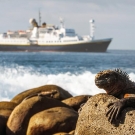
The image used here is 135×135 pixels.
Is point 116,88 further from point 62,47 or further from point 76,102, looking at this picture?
point 62,47

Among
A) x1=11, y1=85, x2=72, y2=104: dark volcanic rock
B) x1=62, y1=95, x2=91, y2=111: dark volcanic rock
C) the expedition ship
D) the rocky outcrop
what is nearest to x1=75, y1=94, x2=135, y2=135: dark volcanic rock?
the rocky outcrop

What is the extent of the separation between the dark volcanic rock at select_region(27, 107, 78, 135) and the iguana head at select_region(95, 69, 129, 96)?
1584 millimetres

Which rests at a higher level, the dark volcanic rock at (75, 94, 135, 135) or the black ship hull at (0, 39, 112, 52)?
the dark volcanic rock at (75, 94, 135, 135)

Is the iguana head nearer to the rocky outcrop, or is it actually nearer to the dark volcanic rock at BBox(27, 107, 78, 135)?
the dark volcanic rock at BBox(27, 107, 78, 135)

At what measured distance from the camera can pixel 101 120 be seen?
5.19 metres

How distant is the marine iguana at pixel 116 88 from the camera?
502cm

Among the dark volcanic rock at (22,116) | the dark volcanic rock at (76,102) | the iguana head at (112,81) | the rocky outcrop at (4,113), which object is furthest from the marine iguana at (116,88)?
the dark volcanic rock at (76,102)

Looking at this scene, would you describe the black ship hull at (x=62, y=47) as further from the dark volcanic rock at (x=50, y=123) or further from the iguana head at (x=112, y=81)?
the iguana head at (x=112, y=81)

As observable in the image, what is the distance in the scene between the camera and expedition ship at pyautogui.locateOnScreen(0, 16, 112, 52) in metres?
93.0

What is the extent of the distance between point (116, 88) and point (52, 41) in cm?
8846

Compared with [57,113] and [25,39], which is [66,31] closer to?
[25,39]

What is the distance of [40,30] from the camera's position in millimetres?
96438

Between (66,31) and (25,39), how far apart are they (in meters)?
7.46

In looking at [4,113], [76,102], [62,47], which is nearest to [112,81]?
[4,113]
